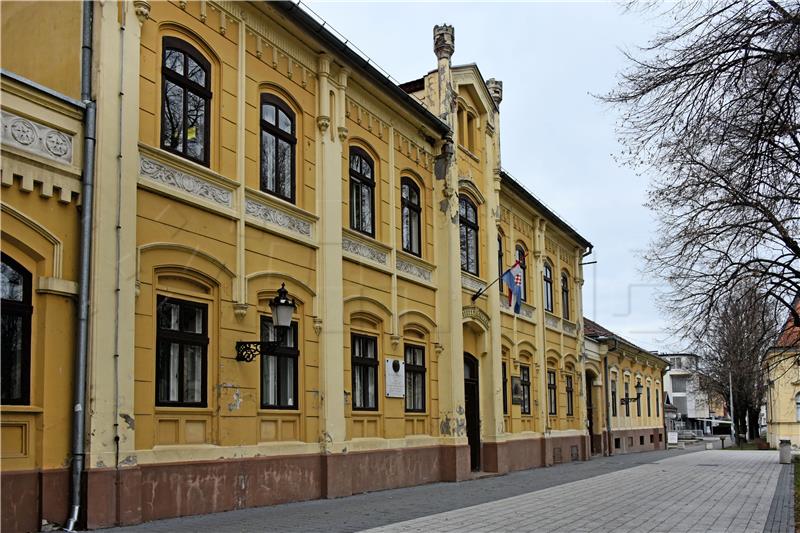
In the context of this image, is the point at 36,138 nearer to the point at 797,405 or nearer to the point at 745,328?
the point at 745,328

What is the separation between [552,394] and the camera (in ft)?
105

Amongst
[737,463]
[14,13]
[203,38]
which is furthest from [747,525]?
[737,463]

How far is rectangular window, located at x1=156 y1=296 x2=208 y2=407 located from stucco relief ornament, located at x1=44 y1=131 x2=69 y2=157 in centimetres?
265

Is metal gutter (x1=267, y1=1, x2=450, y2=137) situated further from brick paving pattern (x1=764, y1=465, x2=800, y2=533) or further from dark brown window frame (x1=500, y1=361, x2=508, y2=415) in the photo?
brick paving pattern (x1=764, y1=465, x2=800, y2=533)

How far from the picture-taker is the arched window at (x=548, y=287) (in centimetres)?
3234

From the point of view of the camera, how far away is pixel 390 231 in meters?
19.8

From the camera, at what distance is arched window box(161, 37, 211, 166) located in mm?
13141

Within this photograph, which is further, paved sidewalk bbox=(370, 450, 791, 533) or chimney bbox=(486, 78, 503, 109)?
chimney bbox=(486, 78, 503, 109)

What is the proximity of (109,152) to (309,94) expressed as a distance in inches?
240

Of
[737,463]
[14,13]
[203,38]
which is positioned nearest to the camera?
[14,13]

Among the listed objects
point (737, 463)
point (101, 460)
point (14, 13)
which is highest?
point (14, 13)

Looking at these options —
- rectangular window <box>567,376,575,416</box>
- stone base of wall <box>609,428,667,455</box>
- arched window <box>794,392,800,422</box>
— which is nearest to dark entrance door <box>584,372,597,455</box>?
stone base of wall <box>609,428,667,455</box>

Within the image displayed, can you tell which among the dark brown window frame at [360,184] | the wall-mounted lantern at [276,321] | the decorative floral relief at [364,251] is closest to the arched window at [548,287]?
the decorative floral relief at [364,251]

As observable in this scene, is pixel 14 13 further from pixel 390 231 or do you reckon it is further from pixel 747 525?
pixel 747 525
